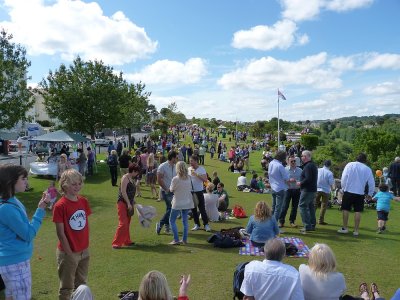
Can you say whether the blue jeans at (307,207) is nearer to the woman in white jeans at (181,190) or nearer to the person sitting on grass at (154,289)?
the woman in white jeans at (181,190)

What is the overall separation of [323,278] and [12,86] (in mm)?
15271

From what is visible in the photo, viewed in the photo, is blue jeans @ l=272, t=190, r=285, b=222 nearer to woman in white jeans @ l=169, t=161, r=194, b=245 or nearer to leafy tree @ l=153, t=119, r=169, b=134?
woman in white jeans @ l=169, t=161, r=194, b=245


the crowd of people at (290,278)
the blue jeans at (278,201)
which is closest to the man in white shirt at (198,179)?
the blue jeans at (278,201)

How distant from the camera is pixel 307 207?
29.6 ft

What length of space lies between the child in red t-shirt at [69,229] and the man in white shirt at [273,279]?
6.31ft

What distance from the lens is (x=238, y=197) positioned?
574 inches

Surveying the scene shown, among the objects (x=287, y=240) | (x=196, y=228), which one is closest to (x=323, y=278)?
(x=287, y=240)

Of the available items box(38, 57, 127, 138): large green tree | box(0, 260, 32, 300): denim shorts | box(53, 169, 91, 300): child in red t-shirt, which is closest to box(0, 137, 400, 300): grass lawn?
box(53, 169, 91, 300): child in red t-shirt

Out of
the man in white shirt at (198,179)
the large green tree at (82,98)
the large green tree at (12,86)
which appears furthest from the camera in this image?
the large green tree at (82,98)

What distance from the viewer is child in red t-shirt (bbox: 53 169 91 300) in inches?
161

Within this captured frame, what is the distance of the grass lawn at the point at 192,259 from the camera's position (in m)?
5.74

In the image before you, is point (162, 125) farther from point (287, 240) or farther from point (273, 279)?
point (273, 279)

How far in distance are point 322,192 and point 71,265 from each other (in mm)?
7616

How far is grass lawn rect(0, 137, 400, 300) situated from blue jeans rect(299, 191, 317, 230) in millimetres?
280
